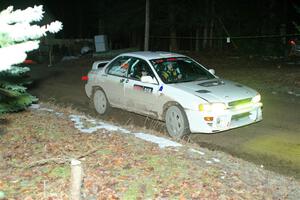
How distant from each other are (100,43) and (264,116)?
20.3 m

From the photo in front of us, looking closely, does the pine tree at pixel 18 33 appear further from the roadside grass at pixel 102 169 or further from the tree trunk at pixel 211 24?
the tree trunk at pixel 211 24

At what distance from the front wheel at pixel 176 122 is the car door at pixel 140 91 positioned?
44 cm

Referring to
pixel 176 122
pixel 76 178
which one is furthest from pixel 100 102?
pixel 76 178

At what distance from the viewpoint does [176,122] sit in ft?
24.8

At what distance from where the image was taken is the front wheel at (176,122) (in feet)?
24.4

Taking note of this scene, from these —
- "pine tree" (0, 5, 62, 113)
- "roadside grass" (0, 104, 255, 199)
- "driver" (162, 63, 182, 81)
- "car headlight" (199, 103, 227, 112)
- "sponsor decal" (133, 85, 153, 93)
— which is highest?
"pine tree" (0, 5, 62, 113)

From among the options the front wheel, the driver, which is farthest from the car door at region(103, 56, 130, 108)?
the front wheel

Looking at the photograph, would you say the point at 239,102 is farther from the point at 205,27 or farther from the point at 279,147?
the point at 205,27

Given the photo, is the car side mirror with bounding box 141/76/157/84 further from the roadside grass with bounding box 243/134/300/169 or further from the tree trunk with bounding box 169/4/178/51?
the tree trunk with bounding box 169/4/178/51

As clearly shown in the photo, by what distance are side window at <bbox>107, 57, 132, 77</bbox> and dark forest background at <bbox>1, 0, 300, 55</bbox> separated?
50.5 ft

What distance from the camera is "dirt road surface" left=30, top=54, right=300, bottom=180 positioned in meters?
6.71

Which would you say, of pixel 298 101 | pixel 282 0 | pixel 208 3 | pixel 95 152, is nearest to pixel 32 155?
pixel 95 152

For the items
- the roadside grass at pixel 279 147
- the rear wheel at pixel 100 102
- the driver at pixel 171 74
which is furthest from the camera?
the rear wheel at pixel 100 102

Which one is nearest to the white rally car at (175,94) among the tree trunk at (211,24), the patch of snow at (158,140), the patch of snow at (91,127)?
the patch of snow at (158,140)
